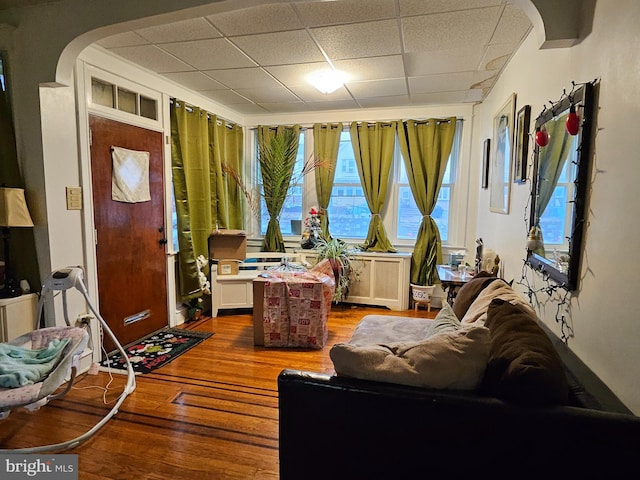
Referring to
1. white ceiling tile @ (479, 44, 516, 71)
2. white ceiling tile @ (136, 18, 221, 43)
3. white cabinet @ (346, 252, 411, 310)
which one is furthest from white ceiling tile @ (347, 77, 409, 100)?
white cabinet @ (346, 252, 411, 310)

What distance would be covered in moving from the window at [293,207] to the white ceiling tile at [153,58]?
2001 millimetres

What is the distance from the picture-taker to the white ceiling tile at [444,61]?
2902 mm

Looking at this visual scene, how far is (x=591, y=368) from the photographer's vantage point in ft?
4.71

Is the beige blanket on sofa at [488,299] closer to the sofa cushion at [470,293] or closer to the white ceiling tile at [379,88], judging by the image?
the sofa cushion at [470,293]

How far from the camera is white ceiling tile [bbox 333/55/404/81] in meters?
3.09

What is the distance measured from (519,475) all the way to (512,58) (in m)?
2.95

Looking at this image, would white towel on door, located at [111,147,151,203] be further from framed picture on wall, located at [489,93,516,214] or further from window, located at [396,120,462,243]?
framed picture on wall, located at [489,93,516,214]

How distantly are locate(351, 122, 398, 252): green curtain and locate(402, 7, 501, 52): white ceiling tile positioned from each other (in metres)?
1.79

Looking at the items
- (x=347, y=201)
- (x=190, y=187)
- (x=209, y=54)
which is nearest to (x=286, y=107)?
(x=347, y=201)

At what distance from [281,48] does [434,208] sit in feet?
8.89

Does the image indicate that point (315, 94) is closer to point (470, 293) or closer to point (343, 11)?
point (343, 11)

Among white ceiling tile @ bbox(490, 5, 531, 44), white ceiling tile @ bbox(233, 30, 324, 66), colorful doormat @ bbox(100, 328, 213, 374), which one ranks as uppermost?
white ceiling tile @ bbox(233, 30, 324, 66)

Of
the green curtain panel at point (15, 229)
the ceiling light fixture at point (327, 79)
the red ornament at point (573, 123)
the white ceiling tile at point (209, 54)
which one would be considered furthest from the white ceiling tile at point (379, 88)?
the green curtain panel at point (15, 229)

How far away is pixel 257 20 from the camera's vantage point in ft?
7.96
